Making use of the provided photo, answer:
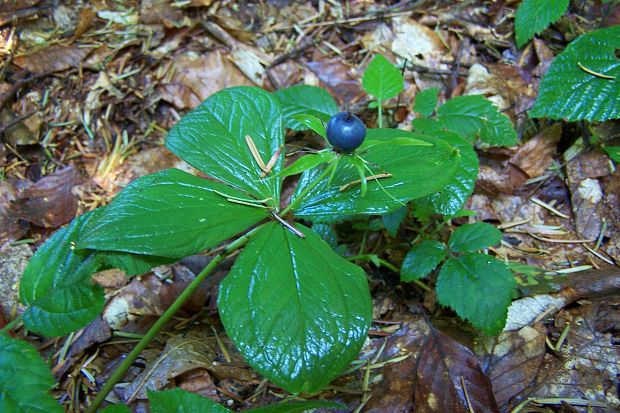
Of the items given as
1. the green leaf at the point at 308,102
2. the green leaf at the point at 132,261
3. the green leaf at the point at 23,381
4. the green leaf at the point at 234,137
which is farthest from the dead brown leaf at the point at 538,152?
the green leaf at the point at 23,381

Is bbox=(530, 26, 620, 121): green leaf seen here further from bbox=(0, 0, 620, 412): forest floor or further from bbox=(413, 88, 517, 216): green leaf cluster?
bbox=(0, 0, 620, 412): forest floor

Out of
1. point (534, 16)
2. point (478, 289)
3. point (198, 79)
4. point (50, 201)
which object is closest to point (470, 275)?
point (478, 289)

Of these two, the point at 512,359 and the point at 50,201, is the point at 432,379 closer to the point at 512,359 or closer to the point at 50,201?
the point at 512,359

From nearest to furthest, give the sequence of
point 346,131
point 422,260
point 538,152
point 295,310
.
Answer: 1. point 346,131
2. point 295,310
3. point 422,260
4. point 538,152

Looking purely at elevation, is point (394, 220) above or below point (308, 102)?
below

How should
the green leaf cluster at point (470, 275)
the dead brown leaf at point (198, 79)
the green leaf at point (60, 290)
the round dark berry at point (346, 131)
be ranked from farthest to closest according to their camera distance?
the dead brown leaf at point (198, 79), the green leaf cluster at point (470, 275), the green leaf at point (60, 290), the round dark berry at point (346, 131)

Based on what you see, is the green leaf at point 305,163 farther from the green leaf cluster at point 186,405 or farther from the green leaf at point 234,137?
the green leaf cluster at point 186,405
